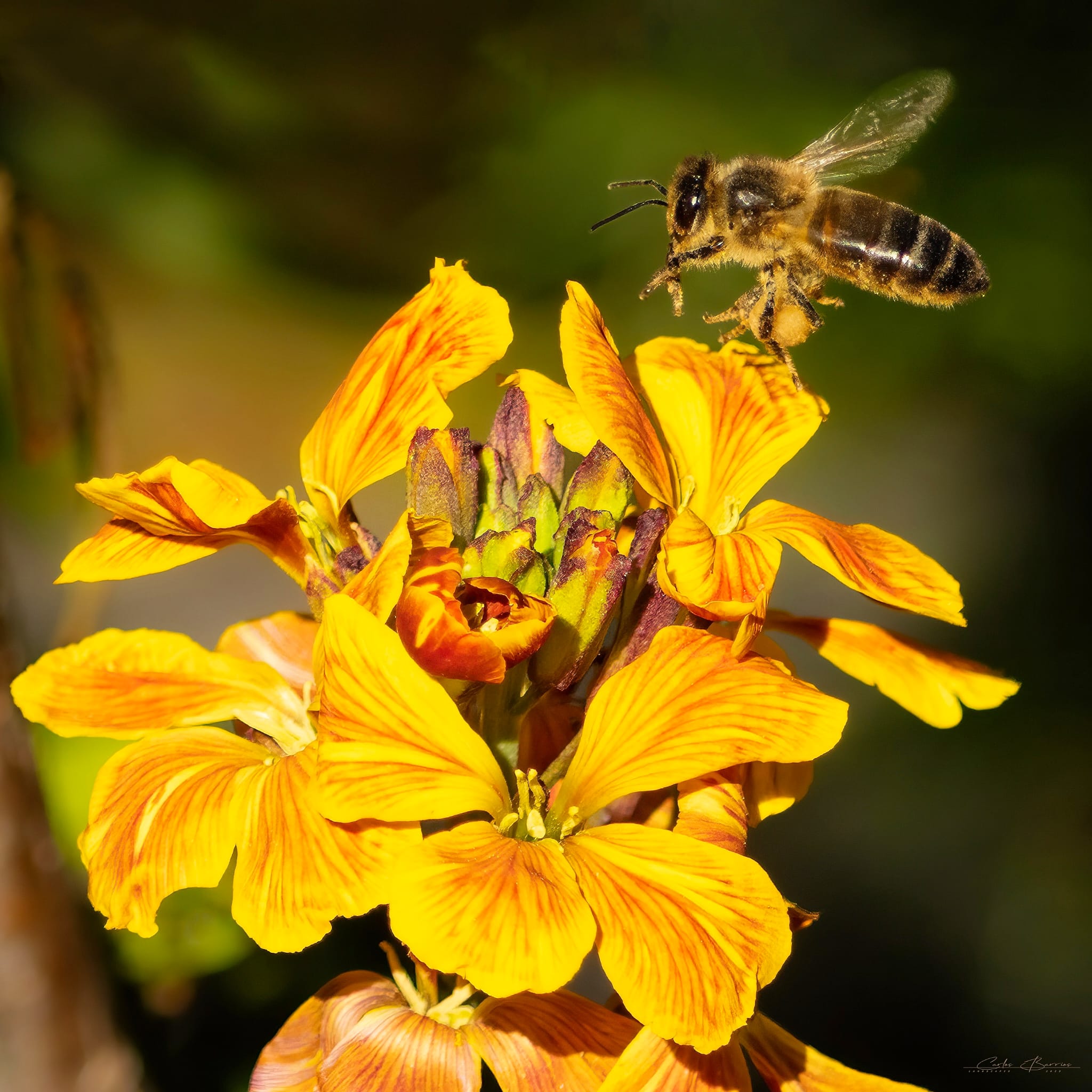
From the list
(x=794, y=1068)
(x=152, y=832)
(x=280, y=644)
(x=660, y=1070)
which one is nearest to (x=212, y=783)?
(x=152, y=832)

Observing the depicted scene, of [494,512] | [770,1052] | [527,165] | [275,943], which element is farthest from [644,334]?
[275,943]

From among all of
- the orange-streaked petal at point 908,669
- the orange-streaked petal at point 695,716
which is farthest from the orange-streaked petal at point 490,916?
the orange-streaked petal at point 908,669

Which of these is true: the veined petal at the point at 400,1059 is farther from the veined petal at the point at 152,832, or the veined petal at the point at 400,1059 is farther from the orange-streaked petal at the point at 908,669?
the orange-streaked petal at the point at 908,669

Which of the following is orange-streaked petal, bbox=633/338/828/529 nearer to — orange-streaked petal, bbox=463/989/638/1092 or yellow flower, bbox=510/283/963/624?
yellow flower, bbox=510/283/963/624

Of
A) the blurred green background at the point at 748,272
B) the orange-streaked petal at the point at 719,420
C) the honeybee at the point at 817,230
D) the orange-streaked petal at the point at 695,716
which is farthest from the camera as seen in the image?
the blurred green background at the point at 748,272

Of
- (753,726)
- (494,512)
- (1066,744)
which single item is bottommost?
(1066,744)

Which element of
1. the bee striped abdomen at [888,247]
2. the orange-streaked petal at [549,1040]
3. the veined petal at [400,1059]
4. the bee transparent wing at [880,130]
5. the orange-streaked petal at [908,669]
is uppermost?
the bee transparent wing at [880,130]

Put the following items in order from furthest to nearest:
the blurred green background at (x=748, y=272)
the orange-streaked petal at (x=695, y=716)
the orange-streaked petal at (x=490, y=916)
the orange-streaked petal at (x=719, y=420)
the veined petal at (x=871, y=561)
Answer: the blurred green background at (x=748, y=272), the orange-streaked petal at (x=719, y=420), the veined petal at (x=871, y=561), the orange-streaked petal at (x=695, y=716), the orange-streaked petal at (x=490, y=916)

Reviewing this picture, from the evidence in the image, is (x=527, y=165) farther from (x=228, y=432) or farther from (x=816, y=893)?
(x=816, y=893)
